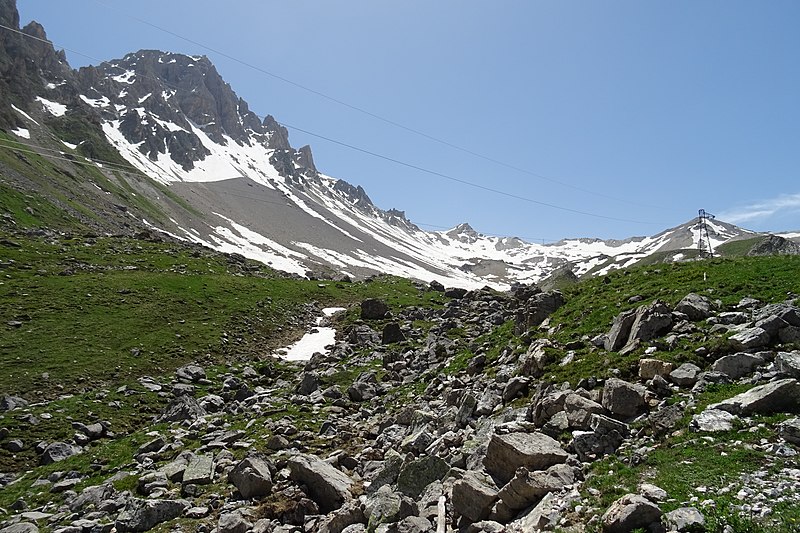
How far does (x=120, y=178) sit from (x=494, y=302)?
173207mm

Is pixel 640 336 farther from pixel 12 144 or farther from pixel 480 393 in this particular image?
pixel 12 144

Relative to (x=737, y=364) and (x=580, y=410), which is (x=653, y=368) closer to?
(x=737, y=364)

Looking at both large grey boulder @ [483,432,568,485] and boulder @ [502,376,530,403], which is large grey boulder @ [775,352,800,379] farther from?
boulder @ [502,376,530,403]

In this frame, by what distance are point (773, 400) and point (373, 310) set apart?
42670 millimetres

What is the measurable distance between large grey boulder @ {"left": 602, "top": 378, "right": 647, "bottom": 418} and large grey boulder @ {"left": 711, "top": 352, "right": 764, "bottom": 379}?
253 centimetres

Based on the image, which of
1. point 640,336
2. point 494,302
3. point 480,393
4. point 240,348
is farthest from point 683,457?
point 494,302

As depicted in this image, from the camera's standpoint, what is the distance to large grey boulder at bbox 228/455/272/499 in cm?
1488

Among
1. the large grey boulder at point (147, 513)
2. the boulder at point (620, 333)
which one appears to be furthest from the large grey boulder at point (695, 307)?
the large grey boulder at point (147, 513)

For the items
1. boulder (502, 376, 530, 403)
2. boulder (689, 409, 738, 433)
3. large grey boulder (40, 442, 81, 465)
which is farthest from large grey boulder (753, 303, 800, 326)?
large grey boulder (40, 442, 81, 465)

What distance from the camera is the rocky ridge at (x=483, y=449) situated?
32.7ft

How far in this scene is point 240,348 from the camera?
39.8m

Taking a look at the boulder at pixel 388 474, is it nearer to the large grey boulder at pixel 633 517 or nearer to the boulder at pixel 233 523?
the boulder at pixel 233 523

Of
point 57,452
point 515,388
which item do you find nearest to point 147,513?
point 57,452

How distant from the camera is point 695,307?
699 inches
